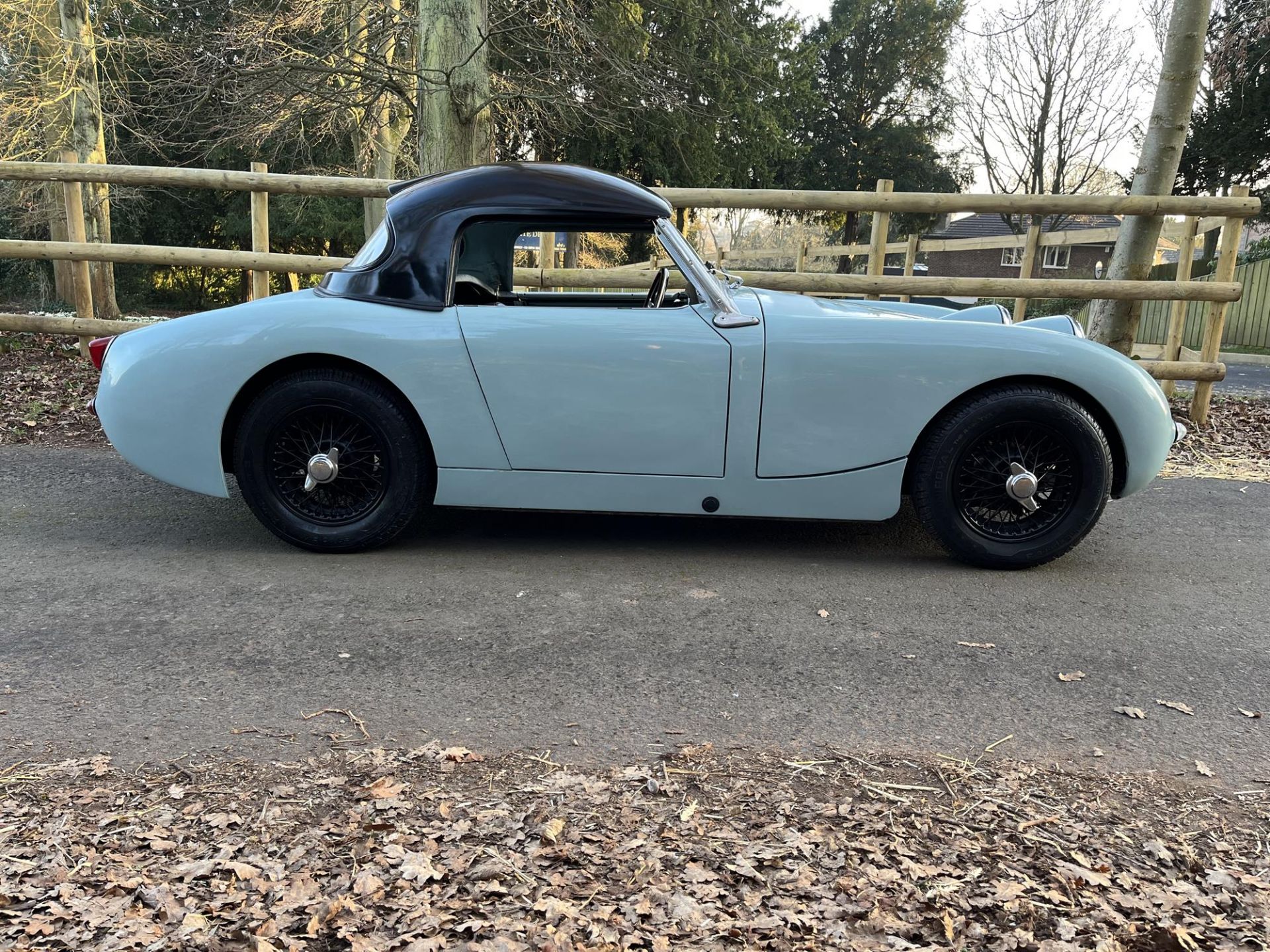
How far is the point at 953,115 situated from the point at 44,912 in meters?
38.2

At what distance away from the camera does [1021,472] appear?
3635mm

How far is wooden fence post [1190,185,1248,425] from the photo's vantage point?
670 cm

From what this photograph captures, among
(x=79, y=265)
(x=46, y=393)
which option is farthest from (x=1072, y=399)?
(x=79, y=265)

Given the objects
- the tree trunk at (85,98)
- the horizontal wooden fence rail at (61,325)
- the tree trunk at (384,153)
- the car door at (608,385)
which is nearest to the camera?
the car door at (608,385)

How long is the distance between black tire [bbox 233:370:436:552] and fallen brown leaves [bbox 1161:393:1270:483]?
4.41 meters

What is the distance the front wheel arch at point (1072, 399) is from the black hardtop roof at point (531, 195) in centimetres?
140

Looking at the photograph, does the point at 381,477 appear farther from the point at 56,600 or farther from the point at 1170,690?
the point at 1170,690

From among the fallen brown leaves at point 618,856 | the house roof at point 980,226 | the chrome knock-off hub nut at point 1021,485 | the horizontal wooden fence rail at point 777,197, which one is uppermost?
the house roof at point 980,226

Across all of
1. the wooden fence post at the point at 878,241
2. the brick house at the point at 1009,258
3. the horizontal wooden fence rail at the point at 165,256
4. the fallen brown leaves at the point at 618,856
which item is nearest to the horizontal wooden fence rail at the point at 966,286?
the wooden fence post at the point at 878,241

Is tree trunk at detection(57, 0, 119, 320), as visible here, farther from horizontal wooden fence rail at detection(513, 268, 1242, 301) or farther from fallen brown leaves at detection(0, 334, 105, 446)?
horizontal wooden fence rail at detection(513, 268, 1242, 301)

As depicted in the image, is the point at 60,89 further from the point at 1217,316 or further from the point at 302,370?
the point at 1217,316

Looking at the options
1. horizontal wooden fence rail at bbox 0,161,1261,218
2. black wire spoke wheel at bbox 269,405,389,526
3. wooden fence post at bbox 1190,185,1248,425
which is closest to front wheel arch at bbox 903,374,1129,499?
black wire spoke wheel at bbox 269,405,389,526

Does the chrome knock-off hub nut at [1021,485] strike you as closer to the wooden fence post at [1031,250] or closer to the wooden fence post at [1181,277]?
the wooden fence post at [1181,277]

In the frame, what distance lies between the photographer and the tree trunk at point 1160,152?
6.96 meters
